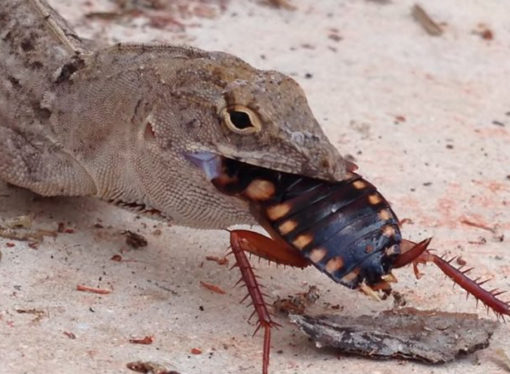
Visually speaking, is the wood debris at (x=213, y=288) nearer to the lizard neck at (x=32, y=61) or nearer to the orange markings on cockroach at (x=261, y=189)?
the orange markings on cockroach at (x=261, y=189)

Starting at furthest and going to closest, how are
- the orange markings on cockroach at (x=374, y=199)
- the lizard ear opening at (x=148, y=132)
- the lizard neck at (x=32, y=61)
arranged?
the lizard neck at (x=32, y=61)
the lizard ear opening at (x=148, y=132)
the orange markings on cockroach at (x=374, y=199)

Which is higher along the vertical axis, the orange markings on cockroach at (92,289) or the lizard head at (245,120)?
the lizard head at (245,120)

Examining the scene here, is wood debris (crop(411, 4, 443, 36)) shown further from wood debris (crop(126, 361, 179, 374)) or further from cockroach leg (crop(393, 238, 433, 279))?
wood debris (crop(126, 361, 179, 374))

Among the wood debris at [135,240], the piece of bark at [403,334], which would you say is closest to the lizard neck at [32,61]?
the wood debris at [135,240]

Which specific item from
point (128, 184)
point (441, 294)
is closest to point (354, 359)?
point (441, 294)

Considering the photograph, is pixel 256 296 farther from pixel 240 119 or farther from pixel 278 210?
pixel 240 119

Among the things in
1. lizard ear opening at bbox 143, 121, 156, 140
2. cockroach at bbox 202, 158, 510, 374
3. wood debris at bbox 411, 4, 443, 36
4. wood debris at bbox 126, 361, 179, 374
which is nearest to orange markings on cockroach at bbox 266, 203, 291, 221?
cockroach at bbox 202, 158, 510, 374
